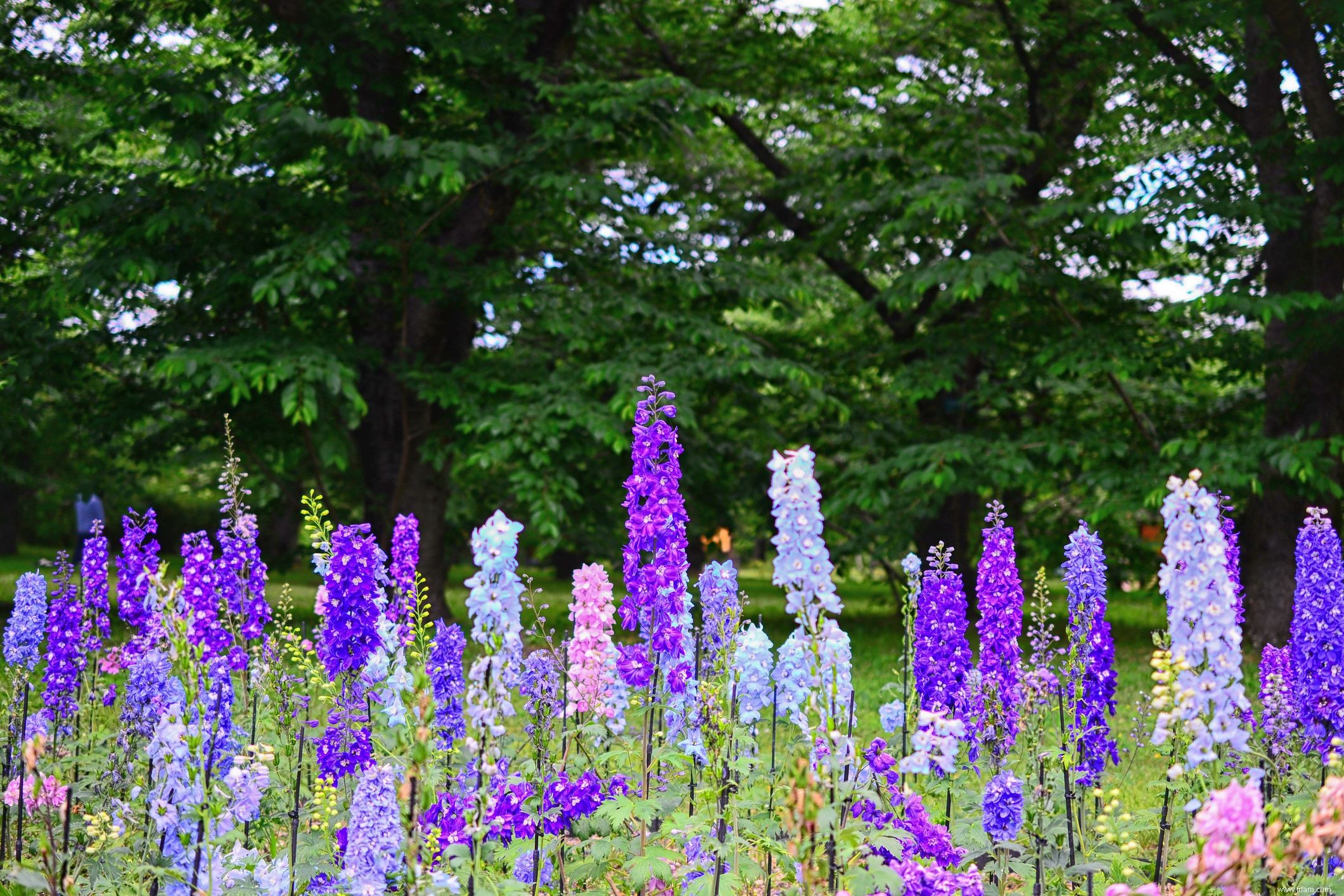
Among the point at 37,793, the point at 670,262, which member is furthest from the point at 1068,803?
the point at 670,262

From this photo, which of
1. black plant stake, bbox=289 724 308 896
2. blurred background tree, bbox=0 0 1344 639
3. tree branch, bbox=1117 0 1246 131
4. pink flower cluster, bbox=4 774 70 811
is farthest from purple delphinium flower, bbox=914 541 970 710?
tree branch, bbox=1117 0 1246 131

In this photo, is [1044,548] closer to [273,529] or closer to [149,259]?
[149,259]

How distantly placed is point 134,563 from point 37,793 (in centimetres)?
208

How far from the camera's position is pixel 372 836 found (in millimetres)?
3039

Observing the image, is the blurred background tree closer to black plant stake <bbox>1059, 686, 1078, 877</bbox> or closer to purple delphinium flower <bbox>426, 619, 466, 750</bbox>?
purple delphinium flower <bbox>426, 619, 466, 750</bbox>

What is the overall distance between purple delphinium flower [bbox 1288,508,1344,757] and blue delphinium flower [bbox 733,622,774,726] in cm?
200

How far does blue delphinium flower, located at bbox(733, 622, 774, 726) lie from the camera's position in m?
4.28

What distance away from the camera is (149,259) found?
10242mm

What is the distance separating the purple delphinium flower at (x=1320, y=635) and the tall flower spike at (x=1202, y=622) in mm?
1760

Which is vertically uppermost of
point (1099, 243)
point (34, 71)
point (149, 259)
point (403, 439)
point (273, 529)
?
point (34, 71)

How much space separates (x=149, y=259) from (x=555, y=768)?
7.92 meters

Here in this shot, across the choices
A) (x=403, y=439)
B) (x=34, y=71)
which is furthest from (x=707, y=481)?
(x=34, y=71)

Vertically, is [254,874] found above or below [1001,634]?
below

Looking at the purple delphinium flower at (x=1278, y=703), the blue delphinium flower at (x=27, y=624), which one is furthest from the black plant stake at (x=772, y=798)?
the blue delphinium flower at (x=27, y=624)
